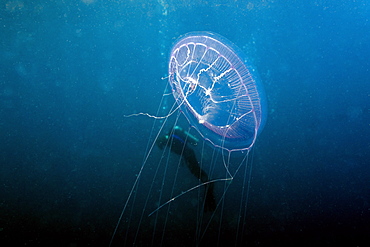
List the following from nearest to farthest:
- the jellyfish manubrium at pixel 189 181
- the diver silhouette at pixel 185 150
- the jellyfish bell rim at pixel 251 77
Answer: the jellyfish bell rim at pixel 251 77 → the jellyfish manubrium at pixel 189 181 → the diver silhouette at pixel 185 150

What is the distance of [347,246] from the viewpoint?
3287mm

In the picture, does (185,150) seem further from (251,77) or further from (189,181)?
(251,77)

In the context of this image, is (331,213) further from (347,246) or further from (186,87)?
(186,87)

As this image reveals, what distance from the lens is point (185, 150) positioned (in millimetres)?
2949

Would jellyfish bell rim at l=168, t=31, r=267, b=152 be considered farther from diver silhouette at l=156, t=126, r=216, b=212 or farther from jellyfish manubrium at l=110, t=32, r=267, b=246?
diver silhouette at l=156, t=126, r=216, b=212

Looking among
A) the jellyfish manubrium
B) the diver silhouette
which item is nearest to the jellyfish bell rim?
the jellyfish manubrium

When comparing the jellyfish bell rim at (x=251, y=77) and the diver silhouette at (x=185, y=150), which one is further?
the diver silhouette at (x=185, y=150)

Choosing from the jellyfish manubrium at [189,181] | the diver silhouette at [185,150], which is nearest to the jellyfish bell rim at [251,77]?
the jellyfish manubrium at [189,181]

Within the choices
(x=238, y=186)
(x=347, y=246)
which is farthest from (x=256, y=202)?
(x=347, y=246)

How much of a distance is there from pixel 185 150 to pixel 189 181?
402 mm

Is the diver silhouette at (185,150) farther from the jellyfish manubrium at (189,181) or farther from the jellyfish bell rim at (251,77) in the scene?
the jellyfish bell rim at (251,77)

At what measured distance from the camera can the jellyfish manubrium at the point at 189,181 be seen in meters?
2.75

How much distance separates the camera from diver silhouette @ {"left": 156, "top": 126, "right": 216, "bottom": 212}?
2891 mm

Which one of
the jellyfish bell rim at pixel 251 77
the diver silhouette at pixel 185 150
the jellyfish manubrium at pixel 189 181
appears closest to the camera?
the jellyfish bell rim at pixel 251 77
